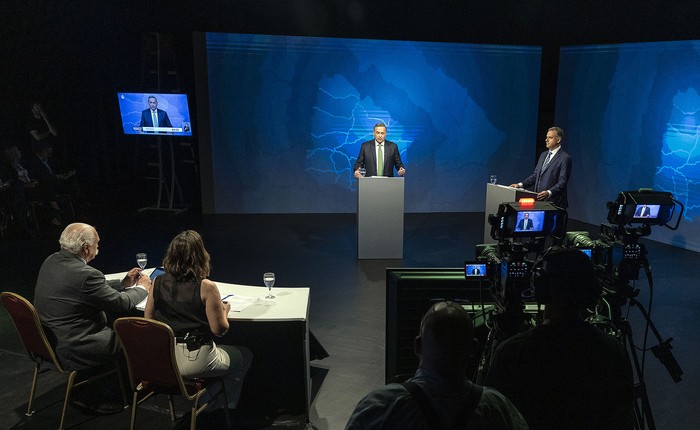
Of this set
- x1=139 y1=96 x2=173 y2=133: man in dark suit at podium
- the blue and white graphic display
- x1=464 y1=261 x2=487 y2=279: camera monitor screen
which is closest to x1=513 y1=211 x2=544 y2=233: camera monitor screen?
x1=464 y1=261 x2=487 y2=279: camera monitor screen

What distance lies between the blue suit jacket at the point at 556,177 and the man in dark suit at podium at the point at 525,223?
330 cm

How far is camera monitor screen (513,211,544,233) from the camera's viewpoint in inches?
98.8

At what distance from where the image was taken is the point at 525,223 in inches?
100

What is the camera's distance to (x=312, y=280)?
541 cm

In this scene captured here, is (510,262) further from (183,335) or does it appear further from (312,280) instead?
(312,280)

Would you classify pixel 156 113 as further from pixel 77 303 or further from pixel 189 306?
pixel 189 306

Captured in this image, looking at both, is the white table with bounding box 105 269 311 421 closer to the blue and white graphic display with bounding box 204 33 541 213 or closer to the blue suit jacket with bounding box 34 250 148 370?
the blue suit jacket with bounding box 34 250 148 370

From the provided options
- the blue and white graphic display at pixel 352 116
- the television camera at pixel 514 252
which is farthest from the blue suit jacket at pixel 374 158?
the television camera at pixel 514 252

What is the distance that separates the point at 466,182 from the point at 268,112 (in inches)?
142

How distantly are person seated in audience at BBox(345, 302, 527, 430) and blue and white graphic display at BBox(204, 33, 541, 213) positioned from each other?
7.43 metres

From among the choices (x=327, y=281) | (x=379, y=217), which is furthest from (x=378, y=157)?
(x=327, y=281)

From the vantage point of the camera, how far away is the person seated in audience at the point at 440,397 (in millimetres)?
1187

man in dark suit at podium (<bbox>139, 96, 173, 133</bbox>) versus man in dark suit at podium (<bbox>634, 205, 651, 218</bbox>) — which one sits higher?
man in dark suit at podium (<bbox>139, 96, 173, 133</bbox>)

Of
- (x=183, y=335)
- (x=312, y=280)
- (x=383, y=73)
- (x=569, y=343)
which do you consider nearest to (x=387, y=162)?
(x=312, y=280)
